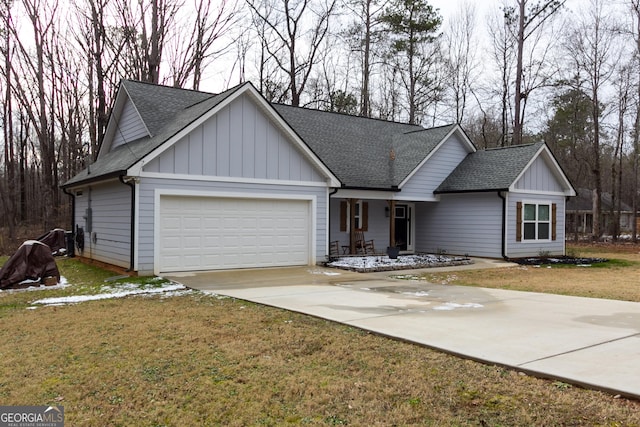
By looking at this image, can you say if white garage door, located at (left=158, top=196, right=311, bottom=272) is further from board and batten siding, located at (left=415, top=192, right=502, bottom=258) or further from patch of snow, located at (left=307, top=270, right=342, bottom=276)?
board and batten siding, located at (left=415, top=192, right=502, bottom=258)

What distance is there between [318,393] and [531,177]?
1612 cm

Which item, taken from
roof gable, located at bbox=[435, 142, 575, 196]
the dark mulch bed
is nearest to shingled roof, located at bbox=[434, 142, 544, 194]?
roof gable, located at bbox=[435, 142, 575, 196]

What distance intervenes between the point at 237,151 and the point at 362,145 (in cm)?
746

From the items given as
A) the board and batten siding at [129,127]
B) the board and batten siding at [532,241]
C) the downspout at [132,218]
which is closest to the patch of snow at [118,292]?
the downspout at [132,218]

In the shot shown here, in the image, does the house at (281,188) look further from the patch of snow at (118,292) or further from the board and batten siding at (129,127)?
the patch of snow at (118,292)

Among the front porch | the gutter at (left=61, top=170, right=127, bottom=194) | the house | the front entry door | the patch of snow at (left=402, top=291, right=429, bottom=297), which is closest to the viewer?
the patch of snow at (left=402, top=291, right=429, bottom=297)

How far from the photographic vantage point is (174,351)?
5566 millimetres

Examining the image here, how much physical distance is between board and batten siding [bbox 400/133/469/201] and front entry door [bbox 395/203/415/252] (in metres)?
1.43

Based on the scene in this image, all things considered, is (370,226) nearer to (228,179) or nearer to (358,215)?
(358,215)

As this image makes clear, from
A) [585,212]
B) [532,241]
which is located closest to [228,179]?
[532,241]

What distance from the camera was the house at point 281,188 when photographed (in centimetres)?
1245

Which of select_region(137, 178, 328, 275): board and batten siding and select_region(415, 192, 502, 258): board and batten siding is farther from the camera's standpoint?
select_region(415, 192, 502, 258): board and batten siding

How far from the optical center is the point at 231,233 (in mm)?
13391

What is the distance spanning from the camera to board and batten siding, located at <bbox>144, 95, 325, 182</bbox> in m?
12.5
